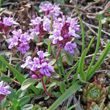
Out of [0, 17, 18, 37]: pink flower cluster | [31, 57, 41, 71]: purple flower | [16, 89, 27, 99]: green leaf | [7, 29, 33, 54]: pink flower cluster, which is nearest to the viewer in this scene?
[31, 57, 41, 71]: purple flower

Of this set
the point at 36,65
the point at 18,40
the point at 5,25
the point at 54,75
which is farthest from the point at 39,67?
the point at 5,25

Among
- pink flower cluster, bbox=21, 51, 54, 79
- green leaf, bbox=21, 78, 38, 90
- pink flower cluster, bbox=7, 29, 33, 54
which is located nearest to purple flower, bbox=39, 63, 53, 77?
pink flower cluster, bbox=21, 51, 54, 79

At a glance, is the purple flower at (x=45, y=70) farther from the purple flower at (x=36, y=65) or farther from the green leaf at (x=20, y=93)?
the green leaf at (x=20, y=93)

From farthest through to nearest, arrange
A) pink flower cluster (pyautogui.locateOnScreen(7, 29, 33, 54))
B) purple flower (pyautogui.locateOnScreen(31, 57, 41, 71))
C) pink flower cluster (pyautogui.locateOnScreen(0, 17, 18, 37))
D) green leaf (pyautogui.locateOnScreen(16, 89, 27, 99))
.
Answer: pink flower cluster (pyautogui.locateOnScreen(0, 17, 18, 37))
pink flower cluster (pyautogui.locateOnScreen(7, 29, 33, 54))
green leaf (pyautogui.locateOnScreen(16, 89, 27, 99))
purple flower (pyautogui.locateOnScreen(31, 57, 41, 71))

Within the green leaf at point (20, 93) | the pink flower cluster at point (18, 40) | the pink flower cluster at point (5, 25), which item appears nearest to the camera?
the green leaf at point (20, 93)

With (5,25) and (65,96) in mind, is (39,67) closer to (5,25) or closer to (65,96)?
(65,96)

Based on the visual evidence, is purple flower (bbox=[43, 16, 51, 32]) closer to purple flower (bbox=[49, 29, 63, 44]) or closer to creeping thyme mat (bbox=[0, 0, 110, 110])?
creeping thyme mat (bbox=[0, 0, 110, 110])

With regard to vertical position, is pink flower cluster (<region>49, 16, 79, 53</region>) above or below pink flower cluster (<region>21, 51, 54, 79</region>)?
above

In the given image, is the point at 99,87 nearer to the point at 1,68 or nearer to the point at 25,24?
the point at 1,68

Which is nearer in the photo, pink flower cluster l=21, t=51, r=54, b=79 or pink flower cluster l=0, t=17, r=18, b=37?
pink flower cluster l=21, t=51, r=54, b=79

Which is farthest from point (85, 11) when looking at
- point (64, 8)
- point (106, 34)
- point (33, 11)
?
point (33, 11)

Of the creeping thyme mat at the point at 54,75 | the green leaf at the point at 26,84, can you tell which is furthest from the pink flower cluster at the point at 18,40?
the green leaf at the point at 26,84
